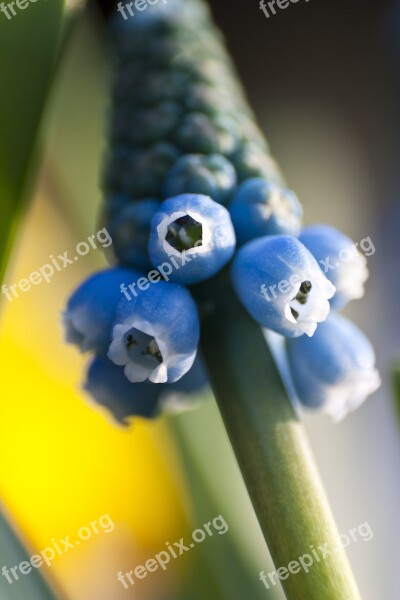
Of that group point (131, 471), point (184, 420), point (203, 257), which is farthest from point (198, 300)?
point (131, 471)

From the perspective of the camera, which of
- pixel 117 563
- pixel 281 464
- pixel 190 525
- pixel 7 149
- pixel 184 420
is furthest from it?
pixel 117 563

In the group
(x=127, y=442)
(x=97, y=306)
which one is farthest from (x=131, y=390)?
(x=127, y=442)

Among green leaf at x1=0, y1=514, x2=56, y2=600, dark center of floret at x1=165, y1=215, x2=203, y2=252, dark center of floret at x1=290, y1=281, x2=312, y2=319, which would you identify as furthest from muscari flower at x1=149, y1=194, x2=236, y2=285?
green leaf at x1=0, y1=514, x2=56, y2=600

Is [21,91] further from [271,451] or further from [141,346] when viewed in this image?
[271,451]

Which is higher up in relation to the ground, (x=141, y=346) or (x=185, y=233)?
(x=185, y=233)

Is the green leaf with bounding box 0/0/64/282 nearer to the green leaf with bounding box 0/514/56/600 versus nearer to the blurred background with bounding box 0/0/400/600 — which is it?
the blurred background with bounding box 0/0/400/600

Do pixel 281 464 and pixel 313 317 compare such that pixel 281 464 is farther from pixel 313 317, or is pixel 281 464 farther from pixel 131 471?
pixel 131 471
